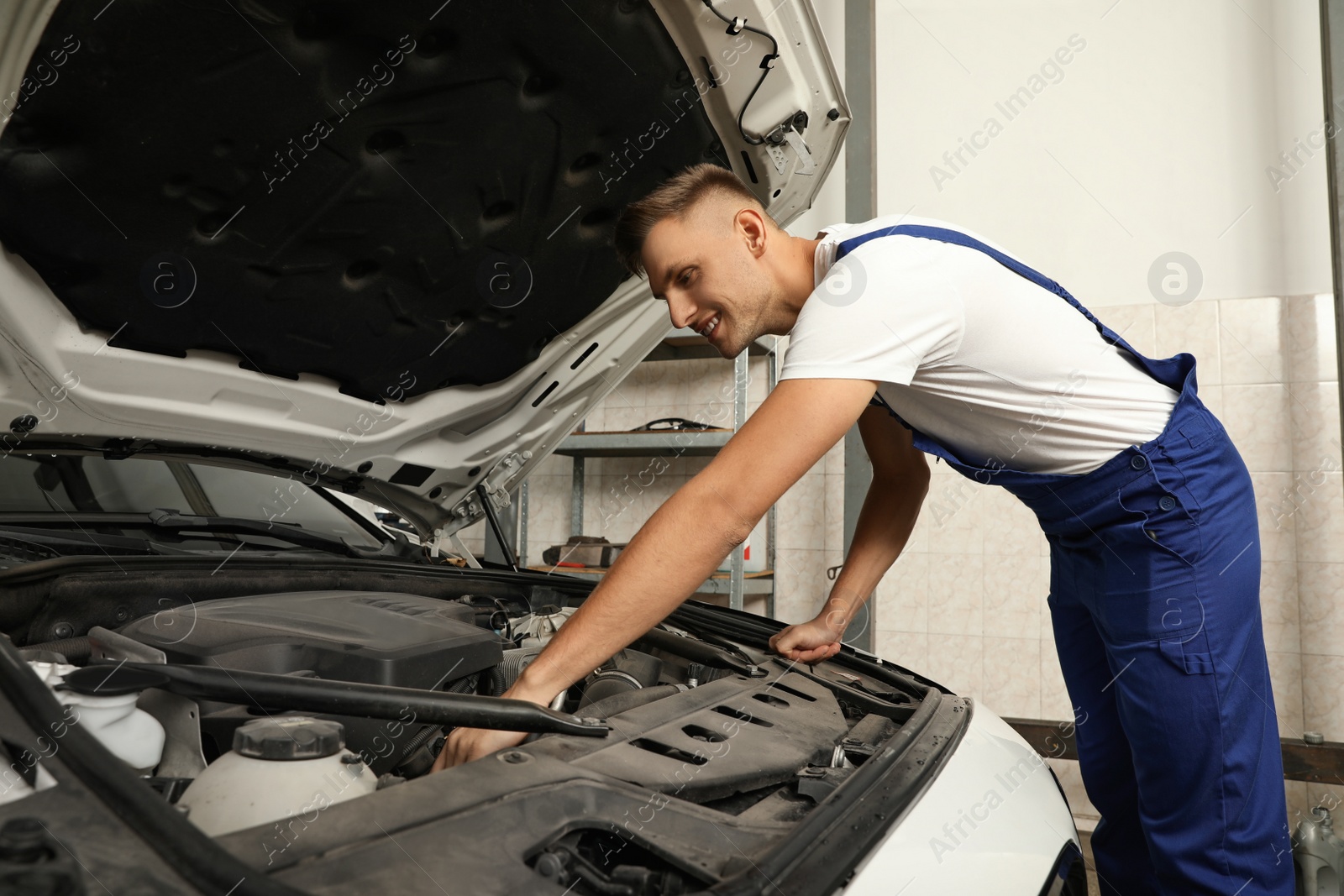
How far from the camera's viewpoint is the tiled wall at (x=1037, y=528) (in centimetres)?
300

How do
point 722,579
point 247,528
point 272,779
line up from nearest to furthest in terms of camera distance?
1. point 272,779
2. point 247,528
3. point 722,579

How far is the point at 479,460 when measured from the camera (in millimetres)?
A: 1821

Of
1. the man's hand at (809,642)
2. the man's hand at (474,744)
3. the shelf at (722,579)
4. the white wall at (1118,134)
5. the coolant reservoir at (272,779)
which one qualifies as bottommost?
the shelf at (722,579)

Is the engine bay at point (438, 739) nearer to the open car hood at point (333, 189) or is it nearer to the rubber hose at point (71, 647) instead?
the rubber hose at point (71, 647)

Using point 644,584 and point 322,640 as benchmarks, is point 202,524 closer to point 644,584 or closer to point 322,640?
point 322,640

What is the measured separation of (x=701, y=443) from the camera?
3.35 metres

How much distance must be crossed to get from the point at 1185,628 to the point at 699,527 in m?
0.66

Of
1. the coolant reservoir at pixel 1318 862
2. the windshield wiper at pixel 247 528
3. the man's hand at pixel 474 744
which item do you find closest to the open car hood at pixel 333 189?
the windshield wiper at pixel 247 528

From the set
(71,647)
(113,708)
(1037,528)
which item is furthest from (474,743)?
(1037,528)

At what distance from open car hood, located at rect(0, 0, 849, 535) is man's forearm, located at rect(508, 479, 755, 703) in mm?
606

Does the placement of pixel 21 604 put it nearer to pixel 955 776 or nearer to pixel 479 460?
pixel 479 460

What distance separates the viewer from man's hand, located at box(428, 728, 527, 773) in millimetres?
808

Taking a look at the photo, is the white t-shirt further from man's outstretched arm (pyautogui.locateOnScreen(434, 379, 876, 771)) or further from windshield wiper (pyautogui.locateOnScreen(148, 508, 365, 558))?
windshield wiper (pyautogui.locateOnScreen(148, 508, 365, 558))

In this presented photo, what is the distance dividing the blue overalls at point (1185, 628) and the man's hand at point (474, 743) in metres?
0.74
